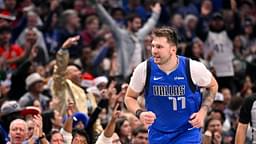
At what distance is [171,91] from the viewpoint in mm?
10734

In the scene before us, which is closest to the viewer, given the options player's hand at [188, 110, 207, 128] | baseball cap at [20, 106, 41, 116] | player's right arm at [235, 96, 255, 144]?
player's hand at [188, 110, 207, 128]

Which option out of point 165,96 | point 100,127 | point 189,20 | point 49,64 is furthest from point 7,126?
point 189,20

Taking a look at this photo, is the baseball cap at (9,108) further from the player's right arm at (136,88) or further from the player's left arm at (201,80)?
the player's left arm at (201,80)

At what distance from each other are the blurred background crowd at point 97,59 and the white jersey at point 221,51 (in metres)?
0.02

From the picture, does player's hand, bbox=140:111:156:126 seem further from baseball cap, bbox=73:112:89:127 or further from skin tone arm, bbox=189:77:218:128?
baseball cap, bbox=73:112:89:127

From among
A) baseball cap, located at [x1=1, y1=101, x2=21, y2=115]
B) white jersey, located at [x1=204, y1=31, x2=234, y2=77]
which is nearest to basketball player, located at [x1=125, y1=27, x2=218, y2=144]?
baseball cap, located at [x1=1, y1=101, x2=21, y2=115]

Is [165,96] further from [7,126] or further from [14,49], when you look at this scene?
[14,49]

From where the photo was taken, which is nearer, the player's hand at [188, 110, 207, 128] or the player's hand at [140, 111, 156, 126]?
the player's hand at [140, 111, 156, 126]

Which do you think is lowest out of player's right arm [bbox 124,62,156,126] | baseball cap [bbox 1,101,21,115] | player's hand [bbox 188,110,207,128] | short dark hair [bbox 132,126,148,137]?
short dark hair [bbox 132,126,148,137]

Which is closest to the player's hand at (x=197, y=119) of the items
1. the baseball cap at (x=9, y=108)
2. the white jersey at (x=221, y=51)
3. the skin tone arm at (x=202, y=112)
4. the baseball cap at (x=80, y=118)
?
the skin tone arm at (x=202, y=112)

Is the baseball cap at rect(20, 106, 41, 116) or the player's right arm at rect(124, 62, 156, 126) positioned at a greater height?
the player's right arm at rect(124, 62, 156, 126)

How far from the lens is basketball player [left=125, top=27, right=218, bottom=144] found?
35.2ft

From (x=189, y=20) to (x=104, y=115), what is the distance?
20.3 feet

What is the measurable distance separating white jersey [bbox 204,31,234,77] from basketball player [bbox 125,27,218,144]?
8109mm
